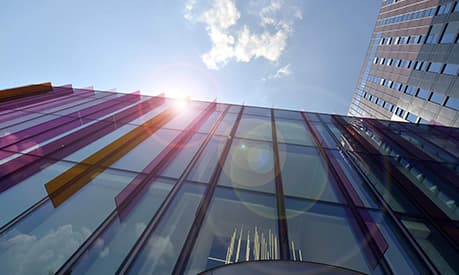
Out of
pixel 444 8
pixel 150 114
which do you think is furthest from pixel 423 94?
pixel 150 114

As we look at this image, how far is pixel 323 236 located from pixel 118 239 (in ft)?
15.2

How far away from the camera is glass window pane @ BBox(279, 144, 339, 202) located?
580cm

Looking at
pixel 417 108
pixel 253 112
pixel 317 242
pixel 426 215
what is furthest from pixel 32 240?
pixel 417 108

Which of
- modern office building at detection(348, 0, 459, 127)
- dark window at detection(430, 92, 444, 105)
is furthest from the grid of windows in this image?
dark window at detection(430, 92, 444, 105)

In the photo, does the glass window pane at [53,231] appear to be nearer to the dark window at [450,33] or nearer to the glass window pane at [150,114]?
the glass window pane at [150,114]

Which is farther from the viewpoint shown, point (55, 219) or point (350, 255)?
point (55, 219)

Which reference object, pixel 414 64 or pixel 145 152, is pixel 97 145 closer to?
pixel 145 152

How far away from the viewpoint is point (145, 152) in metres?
7.57

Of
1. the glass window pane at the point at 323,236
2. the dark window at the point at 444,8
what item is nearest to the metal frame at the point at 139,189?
the glass window pane at the point at 323,236

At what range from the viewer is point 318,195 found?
18.8ft

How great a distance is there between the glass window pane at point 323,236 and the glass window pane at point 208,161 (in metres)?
2.63

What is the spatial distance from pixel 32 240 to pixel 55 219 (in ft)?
1.83

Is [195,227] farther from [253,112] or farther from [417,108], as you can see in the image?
[417,108]

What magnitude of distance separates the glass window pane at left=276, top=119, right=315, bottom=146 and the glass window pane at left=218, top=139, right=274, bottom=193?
1406mm
